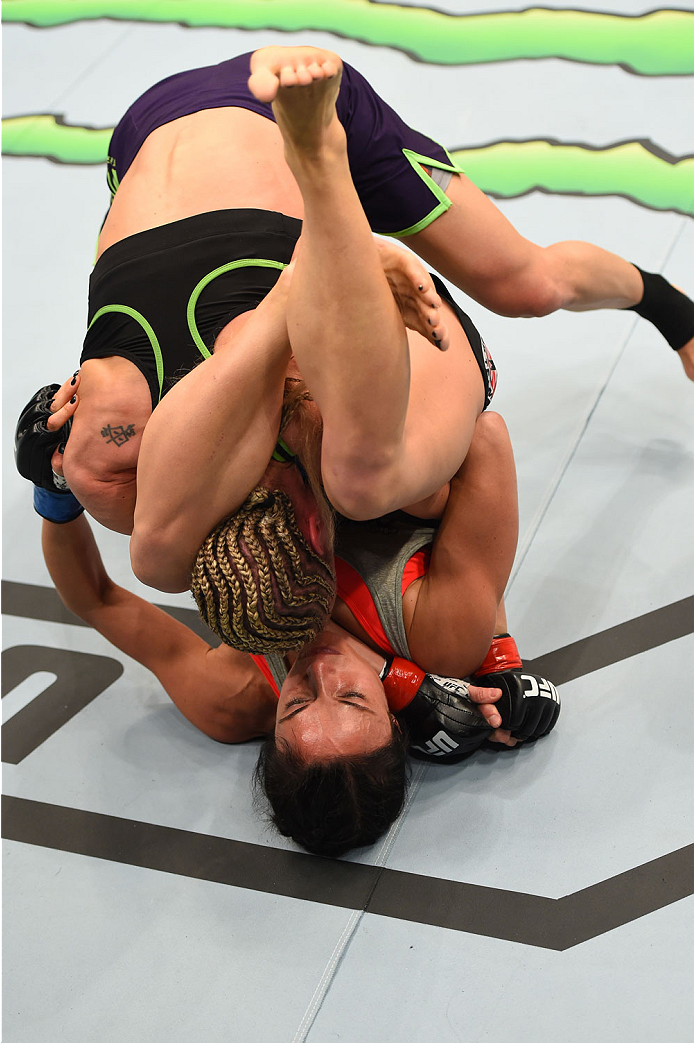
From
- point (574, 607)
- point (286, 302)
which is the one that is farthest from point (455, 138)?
point (286, 302)

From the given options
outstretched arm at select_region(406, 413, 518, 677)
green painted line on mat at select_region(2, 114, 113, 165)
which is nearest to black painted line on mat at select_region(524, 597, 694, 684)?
outstretched arm at select_region(406, 413, 518, 677)

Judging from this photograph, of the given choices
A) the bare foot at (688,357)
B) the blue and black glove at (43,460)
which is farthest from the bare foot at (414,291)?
the bare foot at (688,357)

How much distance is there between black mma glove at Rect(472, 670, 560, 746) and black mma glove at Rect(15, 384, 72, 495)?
0.88 m

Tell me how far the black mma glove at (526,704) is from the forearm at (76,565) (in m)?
0.78

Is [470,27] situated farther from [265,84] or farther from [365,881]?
[365,881]

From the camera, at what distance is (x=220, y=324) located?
150cm

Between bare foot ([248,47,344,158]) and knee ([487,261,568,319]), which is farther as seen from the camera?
knee ([487,261,568,319])

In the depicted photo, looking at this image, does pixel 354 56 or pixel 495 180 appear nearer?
pixel 495 180

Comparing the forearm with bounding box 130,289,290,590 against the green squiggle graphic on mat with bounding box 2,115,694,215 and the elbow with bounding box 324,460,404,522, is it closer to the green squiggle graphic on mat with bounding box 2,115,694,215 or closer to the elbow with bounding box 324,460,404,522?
the elbow with bounding box 324,460,404,522

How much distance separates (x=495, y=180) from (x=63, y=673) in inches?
65.9

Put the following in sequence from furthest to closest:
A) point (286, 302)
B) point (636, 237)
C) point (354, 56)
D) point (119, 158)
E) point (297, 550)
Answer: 1. point (354, 56)
2. point (636, 237)
3. point (119, 158)
4. point (297, 550)
5. point (286, 302)

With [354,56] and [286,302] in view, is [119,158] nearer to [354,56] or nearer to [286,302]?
[286,302]

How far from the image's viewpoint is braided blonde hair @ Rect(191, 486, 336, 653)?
1.41 meters

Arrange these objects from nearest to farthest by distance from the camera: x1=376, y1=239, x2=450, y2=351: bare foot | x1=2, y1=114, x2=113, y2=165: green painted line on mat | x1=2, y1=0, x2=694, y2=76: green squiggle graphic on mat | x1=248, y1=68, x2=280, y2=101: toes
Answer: x1=248, y1=68, x2=280, y2=101: toes < x1=376, y1=239, x2=450, y2=351: bare foot < x1=2, y1=0, x2=694, y2=76: green squiggle graphic on mat < x1=2, y1=114, x2=113, y2=165: green painted line on mat
